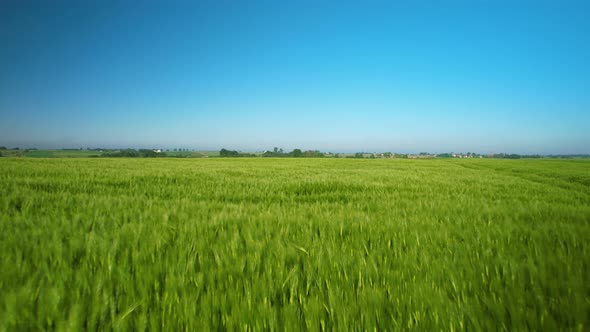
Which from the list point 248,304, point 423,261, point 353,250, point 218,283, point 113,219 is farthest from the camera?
point 113,219

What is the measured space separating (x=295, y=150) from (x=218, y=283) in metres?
95.3

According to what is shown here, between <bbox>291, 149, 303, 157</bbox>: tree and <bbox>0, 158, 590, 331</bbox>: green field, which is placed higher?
<bbox>291, 149, 303, 157</bbox>: tree

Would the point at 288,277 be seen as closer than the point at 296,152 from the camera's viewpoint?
Yes

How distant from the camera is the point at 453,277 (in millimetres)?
1370

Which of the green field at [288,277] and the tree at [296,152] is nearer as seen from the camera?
the green field at [288,277]

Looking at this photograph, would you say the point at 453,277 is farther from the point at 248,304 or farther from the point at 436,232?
the point at 248,304

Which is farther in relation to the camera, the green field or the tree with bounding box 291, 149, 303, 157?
the tree with bounding box 291, 149, 303, 157

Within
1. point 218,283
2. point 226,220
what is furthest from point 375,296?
point 226,220

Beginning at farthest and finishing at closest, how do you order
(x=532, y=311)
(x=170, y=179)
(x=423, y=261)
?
(x=170, y=179)
(x=423, y=261)
(x=532, y=311)

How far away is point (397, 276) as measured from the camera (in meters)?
1.42

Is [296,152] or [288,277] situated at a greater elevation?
[296,152]

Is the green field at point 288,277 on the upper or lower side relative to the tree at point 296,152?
lower

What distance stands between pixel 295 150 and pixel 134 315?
314ft

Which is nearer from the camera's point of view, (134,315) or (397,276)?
(134,315)
